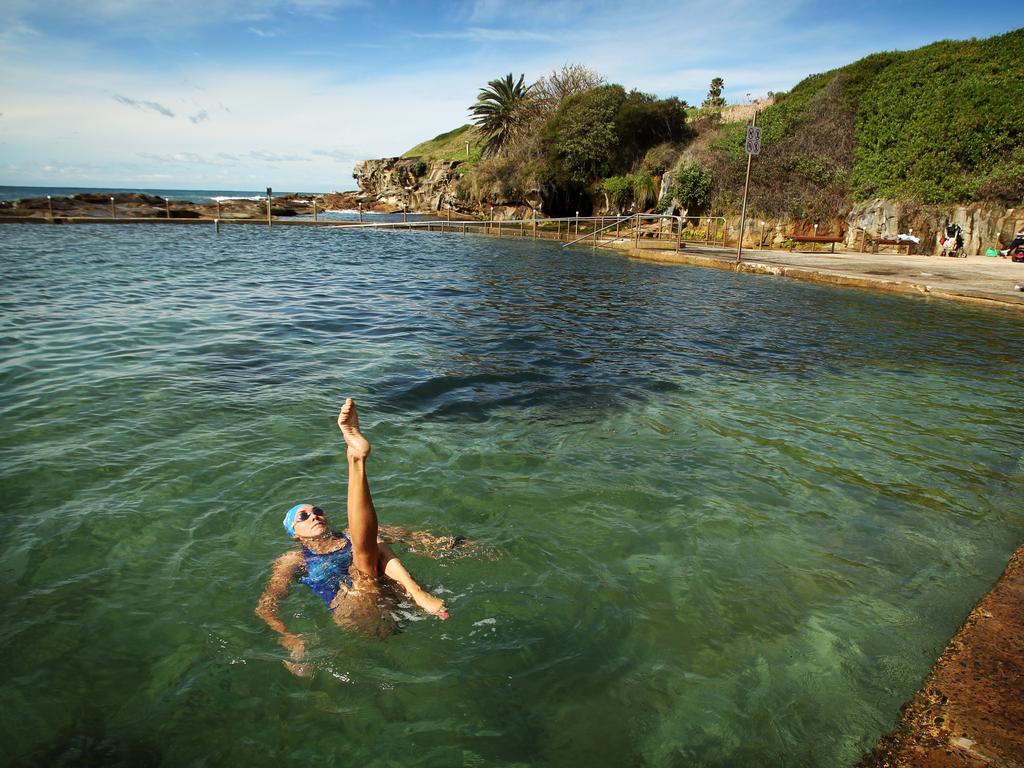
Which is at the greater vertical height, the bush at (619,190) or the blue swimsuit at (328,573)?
the bush at (619,190)

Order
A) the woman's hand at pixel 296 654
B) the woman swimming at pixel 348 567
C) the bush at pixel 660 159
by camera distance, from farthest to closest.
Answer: the bush at pixel 660 159 < the woman swimming at pixel 348 567 < the woman's hand at pixel 296 654

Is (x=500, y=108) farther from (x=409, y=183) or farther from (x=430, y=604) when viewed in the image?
(x=430, y=604)

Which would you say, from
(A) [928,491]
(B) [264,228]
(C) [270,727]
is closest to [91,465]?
(C) [270,727]

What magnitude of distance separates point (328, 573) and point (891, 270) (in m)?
19.8

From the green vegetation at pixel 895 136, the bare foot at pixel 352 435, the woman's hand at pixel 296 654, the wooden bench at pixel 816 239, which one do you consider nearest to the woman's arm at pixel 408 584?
the woman's hand at pixel 296 654

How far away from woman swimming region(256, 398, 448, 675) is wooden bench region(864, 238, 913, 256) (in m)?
26.1

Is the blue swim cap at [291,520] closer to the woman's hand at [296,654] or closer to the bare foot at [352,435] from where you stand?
the woman's hand at [296,654]

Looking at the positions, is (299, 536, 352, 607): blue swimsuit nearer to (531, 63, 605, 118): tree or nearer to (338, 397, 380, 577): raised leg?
(338, 397, 380, 577): raised leg

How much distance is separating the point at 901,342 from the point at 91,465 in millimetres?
12096

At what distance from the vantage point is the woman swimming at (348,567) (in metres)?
3.16

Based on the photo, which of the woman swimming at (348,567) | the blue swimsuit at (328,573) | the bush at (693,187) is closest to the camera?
the woman swimming at (348,567)

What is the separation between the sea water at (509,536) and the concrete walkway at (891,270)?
15.6 ft

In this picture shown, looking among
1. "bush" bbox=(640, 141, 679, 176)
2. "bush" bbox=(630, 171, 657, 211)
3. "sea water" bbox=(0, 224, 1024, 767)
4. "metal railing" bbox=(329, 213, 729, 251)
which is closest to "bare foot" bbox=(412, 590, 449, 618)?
"sea water" bbox=(0, 224, 1024, 767)

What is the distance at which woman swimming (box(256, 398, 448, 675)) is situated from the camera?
10.4 ft
